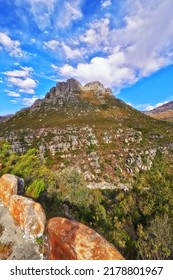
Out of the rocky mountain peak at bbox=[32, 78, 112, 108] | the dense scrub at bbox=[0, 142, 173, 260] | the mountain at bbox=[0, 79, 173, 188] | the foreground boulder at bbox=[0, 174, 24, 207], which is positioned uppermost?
the rocky mountain peak at bbox=[32, 78, 112, 108]

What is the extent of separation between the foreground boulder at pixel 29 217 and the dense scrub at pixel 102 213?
307 centimetres

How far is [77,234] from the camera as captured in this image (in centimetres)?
810

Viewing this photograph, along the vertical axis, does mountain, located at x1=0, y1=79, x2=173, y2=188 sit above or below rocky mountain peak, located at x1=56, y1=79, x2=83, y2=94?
below

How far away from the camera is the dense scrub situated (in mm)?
15297

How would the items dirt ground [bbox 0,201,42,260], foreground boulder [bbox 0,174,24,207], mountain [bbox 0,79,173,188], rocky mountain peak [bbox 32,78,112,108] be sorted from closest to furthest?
dirt ground [bbox 0,201,42,260], foreground boulder [bbox 0,174,24,207], mountain [bbox 0,79,173,188], rocky mountain peak [bbox 32,78,112,108]

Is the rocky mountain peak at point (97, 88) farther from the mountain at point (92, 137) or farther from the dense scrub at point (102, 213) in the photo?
the dense scrub at point (102, 213)

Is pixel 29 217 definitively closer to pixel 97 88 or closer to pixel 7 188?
pixel 7 188

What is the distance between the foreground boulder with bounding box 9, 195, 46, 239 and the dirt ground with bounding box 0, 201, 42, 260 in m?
0.30

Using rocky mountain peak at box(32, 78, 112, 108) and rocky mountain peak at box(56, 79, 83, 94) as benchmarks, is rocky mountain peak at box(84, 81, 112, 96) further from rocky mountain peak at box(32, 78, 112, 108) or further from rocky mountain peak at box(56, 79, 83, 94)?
rocky mountain peak at box(56, 79, 83, 94)

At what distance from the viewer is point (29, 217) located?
10547 millimetres

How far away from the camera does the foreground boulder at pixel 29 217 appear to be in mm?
10273

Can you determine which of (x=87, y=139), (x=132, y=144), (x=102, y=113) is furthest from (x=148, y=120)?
(x=87, y=139)

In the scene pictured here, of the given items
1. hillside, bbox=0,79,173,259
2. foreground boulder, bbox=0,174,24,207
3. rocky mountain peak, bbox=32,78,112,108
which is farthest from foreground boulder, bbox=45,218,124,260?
rocky mountain peak, bbox=32,78,112,108
